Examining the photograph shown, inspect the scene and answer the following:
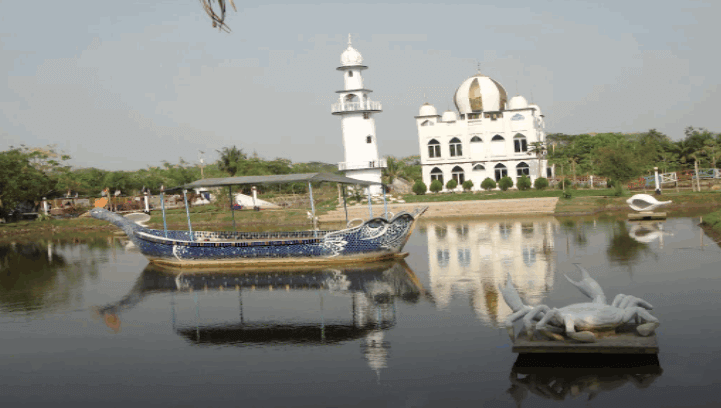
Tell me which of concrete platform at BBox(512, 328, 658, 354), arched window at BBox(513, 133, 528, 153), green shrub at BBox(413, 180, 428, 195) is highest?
arched window at BBox(513, 133, 528, 153)

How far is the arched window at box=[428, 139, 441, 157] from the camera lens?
44531 millimetres

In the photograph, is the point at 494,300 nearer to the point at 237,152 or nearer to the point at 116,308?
the point at 116,308

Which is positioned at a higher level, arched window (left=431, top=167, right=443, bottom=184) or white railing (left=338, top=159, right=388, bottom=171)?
white railing (left=338, top=159, right=388, bottom=171)

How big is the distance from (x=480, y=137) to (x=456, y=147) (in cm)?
175

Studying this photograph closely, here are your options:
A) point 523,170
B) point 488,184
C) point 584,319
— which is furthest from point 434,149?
point 584,319

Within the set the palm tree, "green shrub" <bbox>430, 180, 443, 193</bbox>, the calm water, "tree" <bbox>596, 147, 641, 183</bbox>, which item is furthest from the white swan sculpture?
"green shrub" <bbox>430, 180, 443, 193</bbox>

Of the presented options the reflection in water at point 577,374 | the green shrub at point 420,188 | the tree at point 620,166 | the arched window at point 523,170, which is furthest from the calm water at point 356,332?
the arched window at point 523,170

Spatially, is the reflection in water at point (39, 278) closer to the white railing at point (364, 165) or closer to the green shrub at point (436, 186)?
the white railing at point (364, 165)

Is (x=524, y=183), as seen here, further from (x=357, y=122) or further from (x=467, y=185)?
(x=357, y=122)

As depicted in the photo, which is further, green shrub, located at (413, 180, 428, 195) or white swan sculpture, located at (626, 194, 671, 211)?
green shrub, located at (413, 180, 428, 195)

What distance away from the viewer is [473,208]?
3434cm

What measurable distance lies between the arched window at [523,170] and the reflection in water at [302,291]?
26.0 meters

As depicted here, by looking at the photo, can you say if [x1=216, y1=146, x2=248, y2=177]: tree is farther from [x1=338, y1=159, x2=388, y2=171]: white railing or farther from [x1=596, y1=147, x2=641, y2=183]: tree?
[x1=596, y1=147, x2=641, y2=183]: tree

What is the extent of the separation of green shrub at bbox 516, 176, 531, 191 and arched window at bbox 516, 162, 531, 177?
266cm
